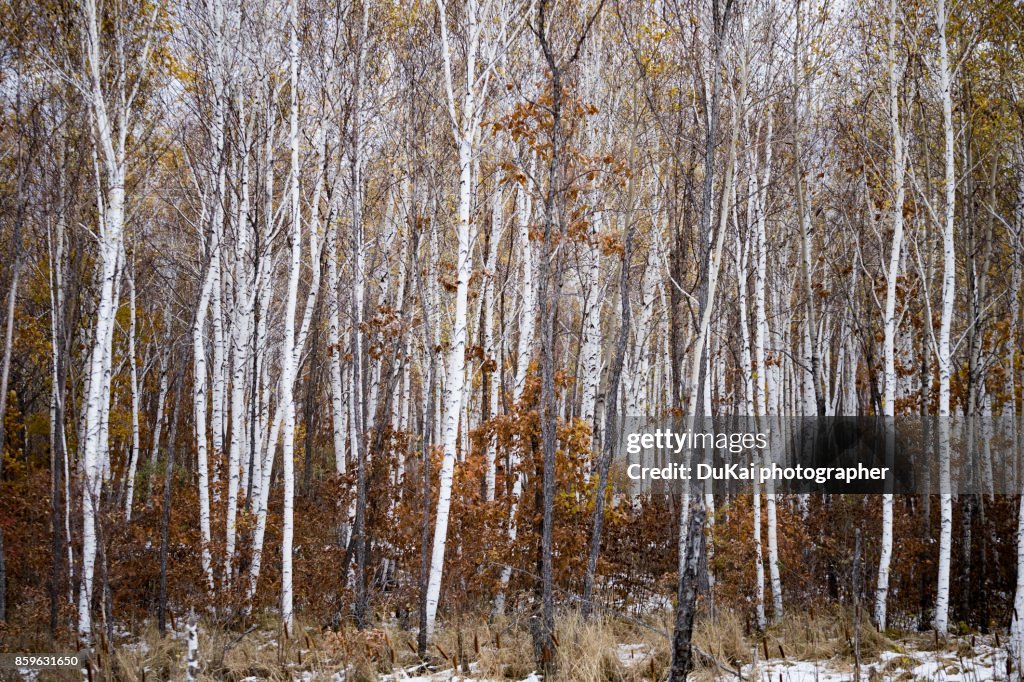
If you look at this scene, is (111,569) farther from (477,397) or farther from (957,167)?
(957,167)

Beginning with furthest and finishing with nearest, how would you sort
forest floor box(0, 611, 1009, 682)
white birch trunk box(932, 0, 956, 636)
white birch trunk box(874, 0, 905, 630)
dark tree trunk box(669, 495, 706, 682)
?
white birch trunk box(874, 0, 905, 630)
white birch trunk box(932, 0, 956, 636)
forest floor box(0, 611, 1009, 682)
dark tree trunk box(669, 495, 706, 682)

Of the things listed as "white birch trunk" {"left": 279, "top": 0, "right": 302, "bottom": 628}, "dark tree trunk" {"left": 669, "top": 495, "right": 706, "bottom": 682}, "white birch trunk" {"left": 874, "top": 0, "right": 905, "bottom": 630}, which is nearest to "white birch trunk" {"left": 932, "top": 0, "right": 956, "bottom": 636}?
"white birch trunk" {"left": 874, "top": 0, "right": 905, "bottom": 630}

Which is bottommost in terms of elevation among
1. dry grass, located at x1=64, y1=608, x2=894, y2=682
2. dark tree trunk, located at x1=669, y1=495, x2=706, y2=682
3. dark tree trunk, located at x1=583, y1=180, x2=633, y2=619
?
dry grass, located at x1=64, y1=608, x2=894, y2=682

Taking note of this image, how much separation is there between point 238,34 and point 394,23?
2.01 m

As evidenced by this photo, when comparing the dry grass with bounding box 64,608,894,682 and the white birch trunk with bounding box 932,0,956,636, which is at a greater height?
the white birch trunk with bounding box 932,0,956,636

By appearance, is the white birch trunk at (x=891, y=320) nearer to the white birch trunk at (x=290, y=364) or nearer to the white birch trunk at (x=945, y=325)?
the white birch trunk at (x=945, y=325)

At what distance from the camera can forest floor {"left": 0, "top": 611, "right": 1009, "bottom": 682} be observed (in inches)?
233

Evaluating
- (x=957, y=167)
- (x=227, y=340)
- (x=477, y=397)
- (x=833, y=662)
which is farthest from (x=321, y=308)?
(x=957, y=167)

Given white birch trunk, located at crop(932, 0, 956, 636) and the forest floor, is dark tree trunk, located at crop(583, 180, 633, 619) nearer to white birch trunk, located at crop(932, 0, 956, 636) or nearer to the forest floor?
the forest floor

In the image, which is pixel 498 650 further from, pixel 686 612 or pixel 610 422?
pixel 610 422

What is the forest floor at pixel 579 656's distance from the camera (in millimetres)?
5910

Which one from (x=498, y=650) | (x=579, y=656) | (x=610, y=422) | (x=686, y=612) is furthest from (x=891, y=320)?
(x=498, y=650)

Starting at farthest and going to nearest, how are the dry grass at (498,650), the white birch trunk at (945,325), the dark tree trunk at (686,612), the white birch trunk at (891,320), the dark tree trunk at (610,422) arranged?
the white birch trunk at (891,320) → the white birch trunk at (945,325) → the dark tree trunk at (610,422) → the dry grass at (498,650) → the dark tree trunk at (686,612)

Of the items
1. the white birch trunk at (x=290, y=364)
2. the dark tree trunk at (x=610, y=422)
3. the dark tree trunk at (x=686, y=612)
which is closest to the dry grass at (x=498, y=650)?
the dark tree trunk at (x=686, y=612)
